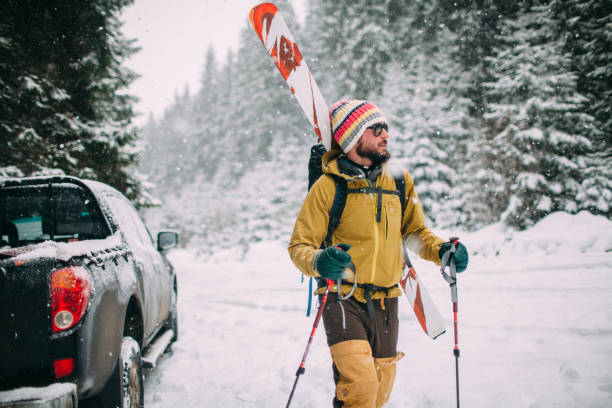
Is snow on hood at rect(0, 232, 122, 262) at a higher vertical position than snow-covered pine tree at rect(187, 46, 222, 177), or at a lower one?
lower

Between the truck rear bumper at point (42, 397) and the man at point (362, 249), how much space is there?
59.9 inches

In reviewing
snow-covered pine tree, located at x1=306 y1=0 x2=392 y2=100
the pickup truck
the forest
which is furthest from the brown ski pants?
snow-covered pine tree, located at x1=306 y1=0 x2=392 y2=100

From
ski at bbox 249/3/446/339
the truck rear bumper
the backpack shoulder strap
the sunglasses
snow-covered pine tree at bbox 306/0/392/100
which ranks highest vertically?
snow-covered pine tree at bbox 306/0/392/100

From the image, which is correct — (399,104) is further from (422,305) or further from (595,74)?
(422,305)

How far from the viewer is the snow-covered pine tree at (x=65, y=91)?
8297 mm

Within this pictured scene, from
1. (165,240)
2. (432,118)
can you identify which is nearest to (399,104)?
(432,118)

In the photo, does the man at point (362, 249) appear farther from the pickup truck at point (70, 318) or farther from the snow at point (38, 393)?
the snow at point (38, 393)

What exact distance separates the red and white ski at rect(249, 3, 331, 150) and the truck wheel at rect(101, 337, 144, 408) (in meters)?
2.62

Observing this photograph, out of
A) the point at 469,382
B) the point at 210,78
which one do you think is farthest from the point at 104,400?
the point at 210,78

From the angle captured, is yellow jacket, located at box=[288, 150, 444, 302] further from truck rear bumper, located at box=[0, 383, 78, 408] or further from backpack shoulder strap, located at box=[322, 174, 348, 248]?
truck rear bumper, located at box=[0, 383, 78, 408]

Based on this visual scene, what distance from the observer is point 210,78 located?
4638 centimetres

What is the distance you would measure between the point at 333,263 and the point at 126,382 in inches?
77.8

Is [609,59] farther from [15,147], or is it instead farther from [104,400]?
[15,147]

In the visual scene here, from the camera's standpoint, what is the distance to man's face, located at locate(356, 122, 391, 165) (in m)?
2.71
